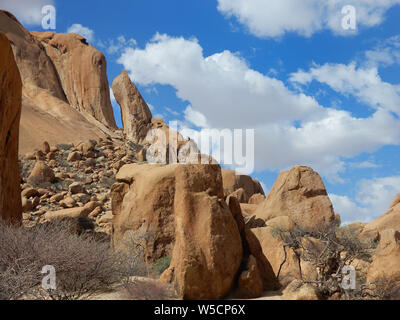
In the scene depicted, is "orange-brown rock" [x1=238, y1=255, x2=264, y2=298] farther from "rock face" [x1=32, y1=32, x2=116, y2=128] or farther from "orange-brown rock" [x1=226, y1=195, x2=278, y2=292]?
"rock face" [x1=32, y1=32, x2=116, y2=128]

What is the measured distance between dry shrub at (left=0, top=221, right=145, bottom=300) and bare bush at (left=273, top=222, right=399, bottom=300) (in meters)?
3.74

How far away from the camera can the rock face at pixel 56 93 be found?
3184 centimetres

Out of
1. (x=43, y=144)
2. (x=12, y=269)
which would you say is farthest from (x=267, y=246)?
(x=43, y=144)

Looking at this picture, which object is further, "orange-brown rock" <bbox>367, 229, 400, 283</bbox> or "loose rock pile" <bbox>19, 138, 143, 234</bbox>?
"loose rock pile" <bbox>19, 138, 143, 234</bbox>

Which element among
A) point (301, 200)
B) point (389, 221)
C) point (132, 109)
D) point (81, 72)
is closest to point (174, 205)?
point (301, 200)

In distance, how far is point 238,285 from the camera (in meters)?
8.23

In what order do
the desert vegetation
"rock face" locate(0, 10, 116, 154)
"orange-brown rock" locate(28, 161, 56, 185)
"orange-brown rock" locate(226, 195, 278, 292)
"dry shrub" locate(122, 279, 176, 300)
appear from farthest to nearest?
"rock face" locate(0, 10, 116, 154) < "orange-brown rock" locate(28, 161, 56, 185) < "orange-brown rock" locate(226, 195, 278, 292) < the desert vegetation < "dry shrub" locate(122, 279, 176, 300)

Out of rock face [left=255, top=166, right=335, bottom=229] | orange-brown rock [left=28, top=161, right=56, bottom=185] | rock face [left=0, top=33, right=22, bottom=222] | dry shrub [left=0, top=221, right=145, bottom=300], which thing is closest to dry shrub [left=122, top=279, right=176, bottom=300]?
dry shrub [left=0, top=221, right=145, bottom=300]

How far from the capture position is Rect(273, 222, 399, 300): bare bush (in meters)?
7.84

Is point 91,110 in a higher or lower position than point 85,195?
higher

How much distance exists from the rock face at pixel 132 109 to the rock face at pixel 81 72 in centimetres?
295

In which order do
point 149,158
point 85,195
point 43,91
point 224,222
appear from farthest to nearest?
point 43,91 < point 149,158 < point 85,195 < point 224,222
